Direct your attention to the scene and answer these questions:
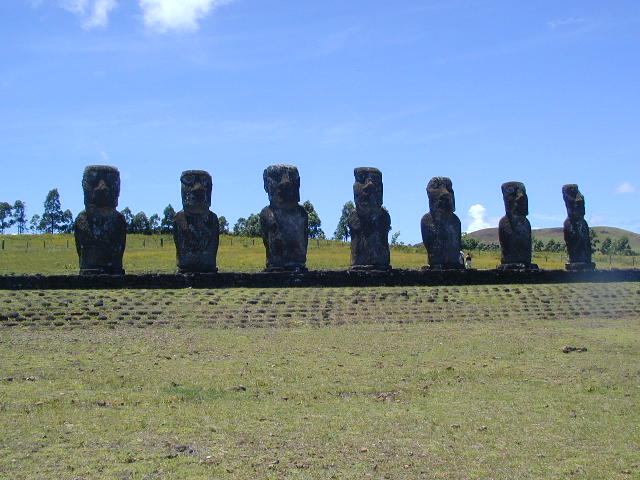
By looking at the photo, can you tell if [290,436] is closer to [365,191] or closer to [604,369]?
[604,369]

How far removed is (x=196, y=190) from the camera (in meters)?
20.9

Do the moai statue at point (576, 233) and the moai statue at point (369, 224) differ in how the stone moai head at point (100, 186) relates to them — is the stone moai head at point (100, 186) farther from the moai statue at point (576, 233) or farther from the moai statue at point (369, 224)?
the moai statue at point (576, 233)

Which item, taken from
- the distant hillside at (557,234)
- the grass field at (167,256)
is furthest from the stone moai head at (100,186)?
the distant hillside at (557,234)

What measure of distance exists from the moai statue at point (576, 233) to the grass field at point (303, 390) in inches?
331

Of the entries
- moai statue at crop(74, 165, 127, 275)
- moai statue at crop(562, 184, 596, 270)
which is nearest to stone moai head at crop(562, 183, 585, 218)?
moai statue at crop(562, 184, 596, 270)

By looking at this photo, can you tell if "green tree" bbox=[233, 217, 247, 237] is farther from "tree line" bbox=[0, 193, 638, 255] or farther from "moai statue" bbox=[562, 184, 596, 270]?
"moai statue" bbox=[562, 184, 596, 270]

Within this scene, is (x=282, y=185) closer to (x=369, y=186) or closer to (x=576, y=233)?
(x=369, y=186)

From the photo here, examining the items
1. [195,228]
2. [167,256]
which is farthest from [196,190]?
[167,256]

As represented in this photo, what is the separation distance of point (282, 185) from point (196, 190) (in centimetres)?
226

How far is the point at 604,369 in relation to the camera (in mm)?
11367

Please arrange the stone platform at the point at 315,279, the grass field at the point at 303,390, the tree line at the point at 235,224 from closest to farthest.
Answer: the grass field at the point at 303,390
the stone platform at the point at 315,279
the tree line at the point at 235,224

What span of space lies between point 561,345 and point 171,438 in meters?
8.44

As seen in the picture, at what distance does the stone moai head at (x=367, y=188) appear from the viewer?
22844mm

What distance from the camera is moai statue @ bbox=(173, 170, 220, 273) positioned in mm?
Answer: 20984
